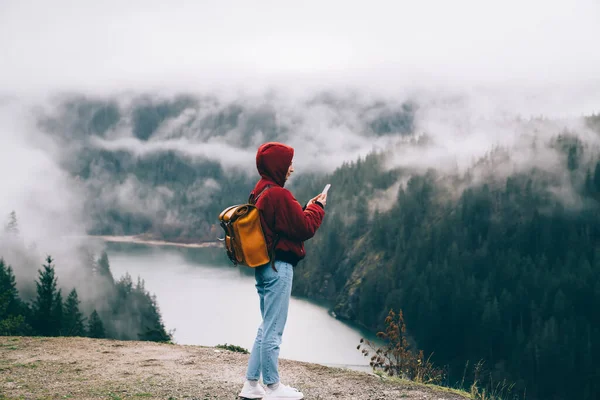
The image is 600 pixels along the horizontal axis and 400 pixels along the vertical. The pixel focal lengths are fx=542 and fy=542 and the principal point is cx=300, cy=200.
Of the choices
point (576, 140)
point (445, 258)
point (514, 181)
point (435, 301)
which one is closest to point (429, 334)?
point (435, 301)

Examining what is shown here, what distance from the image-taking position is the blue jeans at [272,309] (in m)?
6.26

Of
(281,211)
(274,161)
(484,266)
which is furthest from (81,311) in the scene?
(484,266)

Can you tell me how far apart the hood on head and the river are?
6685cm

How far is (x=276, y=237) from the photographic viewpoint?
618 cm

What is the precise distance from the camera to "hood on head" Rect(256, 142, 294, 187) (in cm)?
623

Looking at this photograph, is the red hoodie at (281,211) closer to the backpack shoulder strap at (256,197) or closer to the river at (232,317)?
the backpack shoulder strap at (256,197)

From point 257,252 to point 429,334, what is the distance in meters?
105

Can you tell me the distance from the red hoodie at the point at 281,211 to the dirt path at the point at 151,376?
2364 mm

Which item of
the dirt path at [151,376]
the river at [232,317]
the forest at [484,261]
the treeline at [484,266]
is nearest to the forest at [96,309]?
the forest at [484,261]

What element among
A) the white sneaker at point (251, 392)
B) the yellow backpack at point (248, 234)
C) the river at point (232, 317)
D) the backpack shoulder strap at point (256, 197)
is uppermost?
the backpack shoulder strap at point (256, 197)

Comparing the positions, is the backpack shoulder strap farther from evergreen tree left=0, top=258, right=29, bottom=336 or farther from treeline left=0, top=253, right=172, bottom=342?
treeline left=0, top=253, right=172, bottom=342

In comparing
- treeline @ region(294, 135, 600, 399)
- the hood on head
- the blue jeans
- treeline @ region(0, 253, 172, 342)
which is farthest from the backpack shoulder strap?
treeline @ region(294, 135, 600, 399)

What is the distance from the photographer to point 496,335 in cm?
10494

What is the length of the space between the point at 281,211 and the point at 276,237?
342 mm
